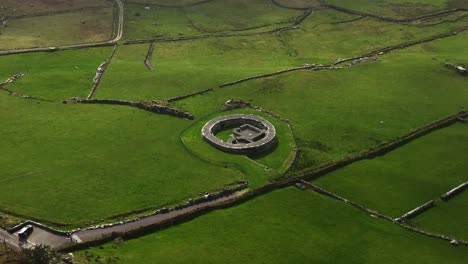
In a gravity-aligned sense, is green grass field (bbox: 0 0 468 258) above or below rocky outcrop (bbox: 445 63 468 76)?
below

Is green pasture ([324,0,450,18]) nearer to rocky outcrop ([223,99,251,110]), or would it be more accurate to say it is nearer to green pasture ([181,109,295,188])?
rocky outcrop ([223,99,251,110])

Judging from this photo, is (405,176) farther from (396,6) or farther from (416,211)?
(396,6)

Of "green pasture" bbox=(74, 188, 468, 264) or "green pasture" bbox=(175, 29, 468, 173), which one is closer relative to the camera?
"green pasture" bbox=(74, 188, 468, 264)

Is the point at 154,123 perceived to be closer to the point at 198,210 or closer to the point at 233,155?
the point at 233,155

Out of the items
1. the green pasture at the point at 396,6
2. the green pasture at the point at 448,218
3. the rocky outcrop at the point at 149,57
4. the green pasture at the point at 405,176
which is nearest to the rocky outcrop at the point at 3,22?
the rocky outcrop at the point at 149,57

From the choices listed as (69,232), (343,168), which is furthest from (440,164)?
(69,232)

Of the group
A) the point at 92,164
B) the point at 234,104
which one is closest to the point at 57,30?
the point at 234,104

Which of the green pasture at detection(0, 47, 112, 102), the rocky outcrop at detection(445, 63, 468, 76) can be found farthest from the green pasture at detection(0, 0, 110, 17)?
the rocky outcrop at detection(445, 63, 468, 76)

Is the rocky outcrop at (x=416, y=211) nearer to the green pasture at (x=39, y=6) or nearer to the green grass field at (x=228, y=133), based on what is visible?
the green grass field at (x=228, y=133)
